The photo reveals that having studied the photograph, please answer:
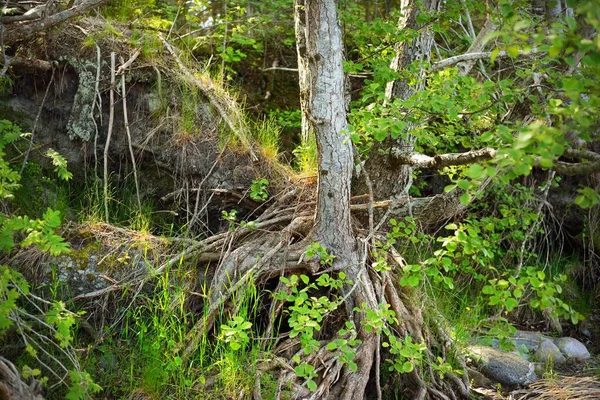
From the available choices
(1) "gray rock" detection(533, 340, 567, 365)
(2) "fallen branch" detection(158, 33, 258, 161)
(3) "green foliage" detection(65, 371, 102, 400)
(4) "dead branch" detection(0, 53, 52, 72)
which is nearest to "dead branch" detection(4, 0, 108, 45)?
(4) "dead branch" detection(0, 53, 52, 72)

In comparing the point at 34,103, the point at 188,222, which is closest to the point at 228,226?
the point at 188,222

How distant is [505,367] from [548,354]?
1.69 feet

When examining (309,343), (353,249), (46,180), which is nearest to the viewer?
(309,343)

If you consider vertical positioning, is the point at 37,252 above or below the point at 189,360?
above

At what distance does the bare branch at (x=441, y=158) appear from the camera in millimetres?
3399

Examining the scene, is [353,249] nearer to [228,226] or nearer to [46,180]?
[228,226]

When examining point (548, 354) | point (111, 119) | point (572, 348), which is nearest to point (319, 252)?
point (111, 119)

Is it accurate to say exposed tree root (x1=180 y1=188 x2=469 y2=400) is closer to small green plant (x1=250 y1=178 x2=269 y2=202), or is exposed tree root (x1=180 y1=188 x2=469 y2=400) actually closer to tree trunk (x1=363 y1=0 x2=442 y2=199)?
small green plant (x1=250 y1=178 x2=269 y2=202)

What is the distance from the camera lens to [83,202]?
4500 millimetres

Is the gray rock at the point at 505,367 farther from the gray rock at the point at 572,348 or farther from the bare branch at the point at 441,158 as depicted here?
the bare branch at the point at 441,158

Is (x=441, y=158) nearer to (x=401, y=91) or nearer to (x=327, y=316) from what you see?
(x=401, y=91)

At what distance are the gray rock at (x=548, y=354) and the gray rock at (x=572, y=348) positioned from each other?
0.26ft

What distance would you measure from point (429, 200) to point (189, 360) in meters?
2.17

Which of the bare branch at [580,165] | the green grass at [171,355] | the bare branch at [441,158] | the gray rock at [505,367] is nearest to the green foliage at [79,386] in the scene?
the green grass at [171,355]
